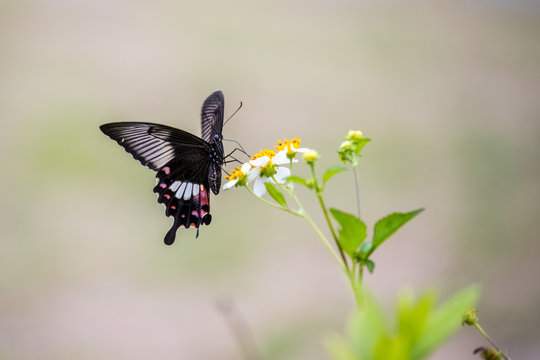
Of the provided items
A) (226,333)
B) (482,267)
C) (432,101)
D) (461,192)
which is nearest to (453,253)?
(482,267)

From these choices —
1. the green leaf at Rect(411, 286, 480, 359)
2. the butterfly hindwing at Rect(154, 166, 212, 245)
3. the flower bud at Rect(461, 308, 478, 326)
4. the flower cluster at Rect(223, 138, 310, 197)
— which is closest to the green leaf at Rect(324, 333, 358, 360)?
the green leaf at Rect(411, 286, 480, 359)

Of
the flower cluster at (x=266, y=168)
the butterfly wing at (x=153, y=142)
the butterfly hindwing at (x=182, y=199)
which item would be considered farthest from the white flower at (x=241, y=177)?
the butterfly wing at (x=153, y=142)

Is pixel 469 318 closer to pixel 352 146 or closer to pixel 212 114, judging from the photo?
pixel 352 146

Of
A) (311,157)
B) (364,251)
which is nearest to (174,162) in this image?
(311,157)

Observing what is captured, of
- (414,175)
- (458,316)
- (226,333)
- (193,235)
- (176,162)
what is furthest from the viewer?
(414,175)

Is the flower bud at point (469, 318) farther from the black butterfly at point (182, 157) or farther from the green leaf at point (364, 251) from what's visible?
the black butterfly at point (182, 157)

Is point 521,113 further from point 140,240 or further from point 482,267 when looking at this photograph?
point 140,240
